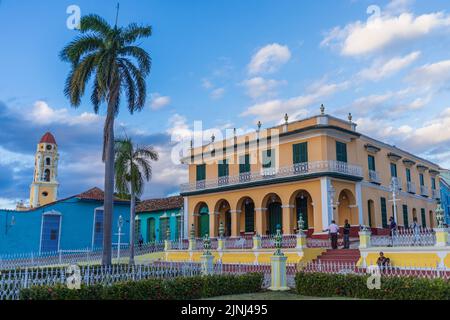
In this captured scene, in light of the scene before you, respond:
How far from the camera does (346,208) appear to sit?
27094 millimetres

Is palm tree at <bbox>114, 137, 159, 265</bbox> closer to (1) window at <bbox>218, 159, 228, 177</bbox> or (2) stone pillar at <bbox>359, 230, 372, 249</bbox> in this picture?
(1) window at <bbox>218, 159, 228, 177</bbox>

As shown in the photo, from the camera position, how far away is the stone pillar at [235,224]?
2902cm

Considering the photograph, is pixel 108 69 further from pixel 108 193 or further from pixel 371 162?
pixel 371 162

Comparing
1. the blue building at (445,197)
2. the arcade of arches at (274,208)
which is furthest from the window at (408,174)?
the blue building at (445,197)

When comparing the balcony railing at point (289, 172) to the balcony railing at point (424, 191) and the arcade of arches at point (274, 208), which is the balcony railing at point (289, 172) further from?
the balcony railing at point (424, 191)

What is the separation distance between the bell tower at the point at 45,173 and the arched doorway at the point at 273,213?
24.7m

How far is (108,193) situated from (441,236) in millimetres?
12319

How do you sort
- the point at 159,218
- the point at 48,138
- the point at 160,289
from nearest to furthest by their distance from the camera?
1. the point at 160,289
2. the point at 159,218
3. the point at 48,138

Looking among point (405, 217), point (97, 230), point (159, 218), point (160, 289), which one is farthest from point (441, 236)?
point (159, 218)

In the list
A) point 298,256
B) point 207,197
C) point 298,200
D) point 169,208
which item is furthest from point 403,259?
point 169,208

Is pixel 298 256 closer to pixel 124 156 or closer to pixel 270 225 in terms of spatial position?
pixel 270 225

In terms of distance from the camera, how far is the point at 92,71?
19.9m

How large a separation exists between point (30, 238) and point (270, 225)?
1558 centimetres

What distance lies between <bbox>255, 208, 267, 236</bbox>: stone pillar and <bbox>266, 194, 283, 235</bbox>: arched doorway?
679mm
